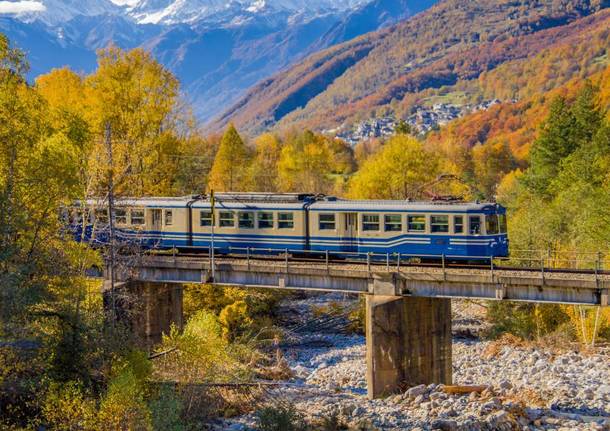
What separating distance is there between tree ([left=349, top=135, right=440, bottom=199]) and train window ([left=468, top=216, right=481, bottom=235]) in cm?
3469

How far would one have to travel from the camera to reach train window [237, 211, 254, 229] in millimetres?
41219

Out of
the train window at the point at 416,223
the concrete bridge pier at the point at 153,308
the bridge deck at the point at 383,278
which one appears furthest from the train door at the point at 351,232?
the concrete bridge pier at the point at 153,308

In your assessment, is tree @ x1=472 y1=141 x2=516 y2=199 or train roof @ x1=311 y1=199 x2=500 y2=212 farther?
tree @ x1=472 y1=141 x2=516 y2=199

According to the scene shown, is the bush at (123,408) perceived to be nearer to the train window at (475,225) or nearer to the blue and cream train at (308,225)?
the blue and cream train at (308,225)

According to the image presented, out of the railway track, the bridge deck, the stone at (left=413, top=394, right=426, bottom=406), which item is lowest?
the stone at (left=413, top=394, right=426, bottom=406)

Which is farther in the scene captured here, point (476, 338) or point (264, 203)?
point (476, 338)

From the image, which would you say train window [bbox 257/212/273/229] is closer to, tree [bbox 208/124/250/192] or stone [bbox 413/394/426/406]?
stone [bbox 413/394/426/406]

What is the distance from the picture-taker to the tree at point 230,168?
79725mm

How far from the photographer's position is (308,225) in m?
39.7

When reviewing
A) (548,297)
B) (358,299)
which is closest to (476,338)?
(358,299)

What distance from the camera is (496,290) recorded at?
105ft

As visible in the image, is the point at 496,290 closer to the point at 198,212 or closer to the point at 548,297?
the point at 548,297

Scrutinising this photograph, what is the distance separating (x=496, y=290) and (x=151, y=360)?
14137 millimetres

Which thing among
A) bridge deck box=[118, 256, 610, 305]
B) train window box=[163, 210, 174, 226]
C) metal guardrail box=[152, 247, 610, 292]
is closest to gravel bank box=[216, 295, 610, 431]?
bridge deck box=[118, 256, 610, 305]
